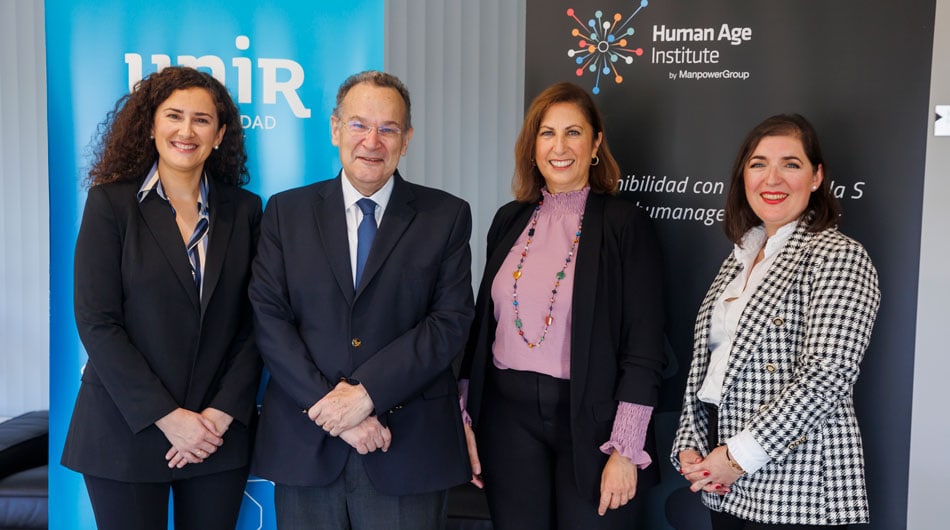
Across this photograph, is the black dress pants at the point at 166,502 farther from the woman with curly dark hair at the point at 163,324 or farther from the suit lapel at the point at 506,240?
the suit lapel at the point at 506,240

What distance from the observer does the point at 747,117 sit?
2793 millimetres

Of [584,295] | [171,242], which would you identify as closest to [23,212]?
[171,242]

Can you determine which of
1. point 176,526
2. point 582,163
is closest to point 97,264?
point 176,526

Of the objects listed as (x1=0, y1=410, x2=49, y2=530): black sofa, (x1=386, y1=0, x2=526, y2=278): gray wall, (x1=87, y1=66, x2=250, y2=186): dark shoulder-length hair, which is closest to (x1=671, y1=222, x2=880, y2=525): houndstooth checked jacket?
(x1=87, y1=66, x2=250, y2=186): dark shoulder-length hair

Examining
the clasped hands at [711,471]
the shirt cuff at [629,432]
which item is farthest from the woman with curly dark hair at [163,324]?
the clasped hands at [711,471]

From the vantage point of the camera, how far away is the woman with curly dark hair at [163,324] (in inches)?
81.0

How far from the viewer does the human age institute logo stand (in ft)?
9.42

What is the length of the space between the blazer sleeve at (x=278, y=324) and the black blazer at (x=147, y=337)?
0.16 metres

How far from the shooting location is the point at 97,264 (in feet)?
6.76

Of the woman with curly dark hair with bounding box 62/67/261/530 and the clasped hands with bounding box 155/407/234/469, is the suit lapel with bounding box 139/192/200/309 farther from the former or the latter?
the clasped hands with bounding box 155/407/234/469

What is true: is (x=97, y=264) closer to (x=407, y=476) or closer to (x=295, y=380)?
(x=295, y=380)

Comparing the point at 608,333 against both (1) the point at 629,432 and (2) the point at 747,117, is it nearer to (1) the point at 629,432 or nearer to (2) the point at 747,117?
(1) the point at 629,432

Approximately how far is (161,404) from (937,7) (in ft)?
8.99

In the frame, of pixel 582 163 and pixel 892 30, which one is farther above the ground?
pixel 892 30
